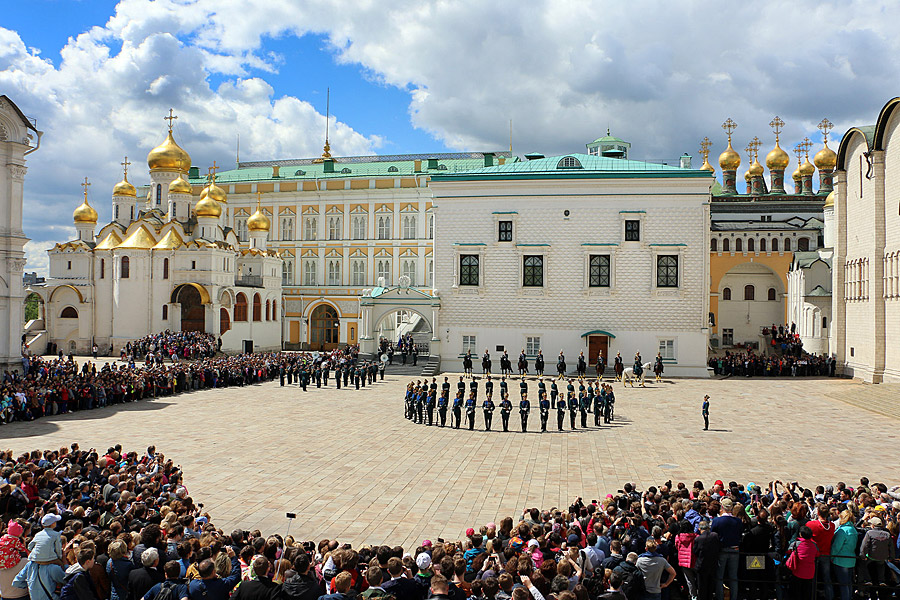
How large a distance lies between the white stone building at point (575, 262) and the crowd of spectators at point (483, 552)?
2492 cm

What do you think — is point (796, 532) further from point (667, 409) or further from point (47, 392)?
point (47, 392)

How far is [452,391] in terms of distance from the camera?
29.5 metres

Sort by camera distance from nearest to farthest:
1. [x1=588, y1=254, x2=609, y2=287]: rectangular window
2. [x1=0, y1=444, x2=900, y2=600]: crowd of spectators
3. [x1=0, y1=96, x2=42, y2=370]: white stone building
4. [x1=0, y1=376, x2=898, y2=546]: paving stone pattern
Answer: [x1=0, y1=444, x2=900, y2=600]: crowd of spectators
[x1=0, y1=376, x2=898, y2=546]: paving stone pattern
[x1=0, y1=96, x2=42, y2=370]: white stone building
[x1=588, y1=254, x2=609, y2=287]: rectangular window

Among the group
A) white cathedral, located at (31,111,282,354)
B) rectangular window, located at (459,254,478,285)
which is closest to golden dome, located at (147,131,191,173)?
white cathedral, located at (31,111,282,354)

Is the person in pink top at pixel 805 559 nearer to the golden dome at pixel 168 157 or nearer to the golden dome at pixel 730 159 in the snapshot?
the golden dome at pixel 168 157

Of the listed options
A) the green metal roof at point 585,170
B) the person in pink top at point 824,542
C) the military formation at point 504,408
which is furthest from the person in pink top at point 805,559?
the green metal roof at point 585,170

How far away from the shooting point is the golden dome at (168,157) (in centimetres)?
4988

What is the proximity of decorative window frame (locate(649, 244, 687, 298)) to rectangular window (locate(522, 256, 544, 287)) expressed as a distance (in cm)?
565

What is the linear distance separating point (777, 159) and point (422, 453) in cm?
5535

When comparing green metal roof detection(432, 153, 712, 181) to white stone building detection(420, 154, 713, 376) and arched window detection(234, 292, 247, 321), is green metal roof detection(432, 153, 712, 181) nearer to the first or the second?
white stone building detection(420, 154, 713, 376)

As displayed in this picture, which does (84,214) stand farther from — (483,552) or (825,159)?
(825,159)

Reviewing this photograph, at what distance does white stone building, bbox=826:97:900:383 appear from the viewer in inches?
1186

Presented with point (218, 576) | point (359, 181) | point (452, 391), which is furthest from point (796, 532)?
point (359, 181)

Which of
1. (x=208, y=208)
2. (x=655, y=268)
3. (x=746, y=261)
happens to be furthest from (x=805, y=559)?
(x=746, y=261)
